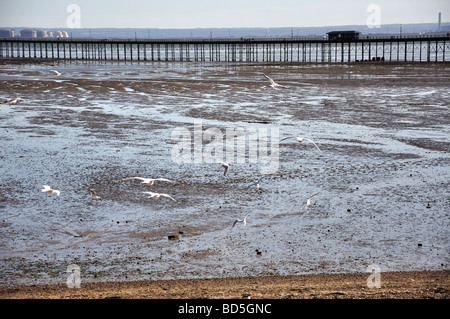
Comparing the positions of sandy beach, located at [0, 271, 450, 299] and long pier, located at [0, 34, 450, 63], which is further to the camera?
long pier, located at [0, 34, 450, 63]

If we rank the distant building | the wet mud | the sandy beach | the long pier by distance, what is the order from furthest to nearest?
the distant building < the long pier < the wet mud < the sandy beach

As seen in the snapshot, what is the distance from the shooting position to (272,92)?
1484 inches

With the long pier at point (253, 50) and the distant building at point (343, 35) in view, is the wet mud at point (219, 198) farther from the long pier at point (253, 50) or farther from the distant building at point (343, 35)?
the distant building at point (343, 35)

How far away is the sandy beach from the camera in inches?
315

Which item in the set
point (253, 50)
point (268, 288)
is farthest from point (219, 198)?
point (253, 50)

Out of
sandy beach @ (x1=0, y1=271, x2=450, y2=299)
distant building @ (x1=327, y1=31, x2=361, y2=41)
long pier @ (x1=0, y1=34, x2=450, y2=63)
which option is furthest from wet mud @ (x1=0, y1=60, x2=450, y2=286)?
distant building @ (x1=327, y1=31, x2=361, y2=41)

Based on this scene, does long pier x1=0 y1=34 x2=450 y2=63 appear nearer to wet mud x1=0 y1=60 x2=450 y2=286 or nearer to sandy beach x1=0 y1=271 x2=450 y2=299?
wet mud x1=0 y1=60 x2=450 y2=286

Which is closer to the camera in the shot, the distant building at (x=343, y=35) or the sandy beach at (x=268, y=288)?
the sandy beach at (x=268, y=288)

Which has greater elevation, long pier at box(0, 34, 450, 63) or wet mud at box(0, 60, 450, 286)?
long pier at box(0, 34, 450, 63)

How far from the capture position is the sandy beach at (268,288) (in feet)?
26.2

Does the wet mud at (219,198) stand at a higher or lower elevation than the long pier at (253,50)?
lower

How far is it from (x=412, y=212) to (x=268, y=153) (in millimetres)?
6633

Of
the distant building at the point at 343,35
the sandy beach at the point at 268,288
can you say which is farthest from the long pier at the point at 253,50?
the sandy beach at the point at 268,288

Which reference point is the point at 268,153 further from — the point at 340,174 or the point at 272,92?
the point at 272,92
